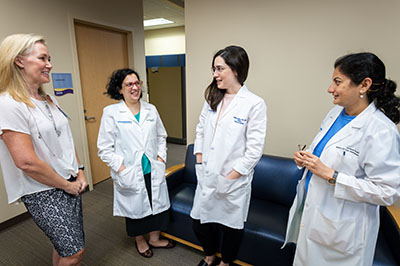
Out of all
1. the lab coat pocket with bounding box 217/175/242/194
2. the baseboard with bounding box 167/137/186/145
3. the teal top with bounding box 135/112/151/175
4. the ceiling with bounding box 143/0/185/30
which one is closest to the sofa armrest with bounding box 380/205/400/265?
the lab coat pocket with bounding box 217/175/242/194

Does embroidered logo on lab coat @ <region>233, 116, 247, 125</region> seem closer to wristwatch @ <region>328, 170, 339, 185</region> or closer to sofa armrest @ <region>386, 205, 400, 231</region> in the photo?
wristwatch @ <region>328, 170, 339, 185</region>

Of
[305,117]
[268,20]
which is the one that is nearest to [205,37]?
[268,20]

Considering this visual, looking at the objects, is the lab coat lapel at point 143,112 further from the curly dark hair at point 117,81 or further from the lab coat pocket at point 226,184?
the lab coat pocket at point 226,184

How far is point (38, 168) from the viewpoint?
1088 millimetres

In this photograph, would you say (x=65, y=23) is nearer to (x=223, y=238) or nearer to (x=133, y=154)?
(x=133, y=154)

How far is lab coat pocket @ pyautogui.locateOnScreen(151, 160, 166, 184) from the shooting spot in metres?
1.72

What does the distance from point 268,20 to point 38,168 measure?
6.92 feet

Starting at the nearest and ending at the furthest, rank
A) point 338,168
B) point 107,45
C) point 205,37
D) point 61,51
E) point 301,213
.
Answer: point 338,168
point 301,213
point 205,37
point 61,51
point 107,45

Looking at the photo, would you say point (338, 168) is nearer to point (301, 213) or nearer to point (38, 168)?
point (301, 213)

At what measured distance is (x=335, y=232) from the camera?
3.56 ft

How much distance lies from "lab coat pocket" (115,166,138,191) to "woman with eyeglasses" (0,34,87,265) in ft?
1.02

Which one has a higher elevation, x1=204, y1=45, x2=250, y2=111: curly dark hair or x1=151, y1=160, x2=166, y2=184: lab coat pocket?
x1=204, y1=45, x2=250, y2=111: curly dark hair

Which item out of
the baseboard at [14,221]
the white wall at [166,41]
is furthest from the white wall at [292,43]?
the white wall at [166,41]

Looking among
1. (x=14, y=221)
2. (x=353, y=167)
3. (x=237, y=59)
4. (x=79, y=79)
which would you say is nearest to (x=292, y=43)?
(x=237, y=59)
